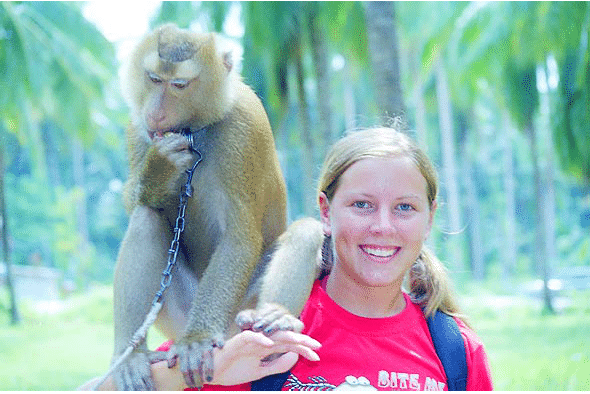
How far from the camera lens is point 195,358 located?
4.88ft

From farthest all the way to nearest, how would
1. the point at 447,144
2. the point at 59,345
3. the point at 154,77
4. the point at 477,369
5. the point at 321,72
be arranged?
the point at 447,144 < the point at 321,72 < the point at 59,345 < the point at 154,77 < the point at 477,369

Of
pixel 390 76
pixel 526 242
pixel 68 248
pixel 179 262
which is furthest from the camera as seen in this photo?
pixel 526 242

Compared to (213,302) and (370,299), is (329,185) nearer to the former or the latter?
(370,299)

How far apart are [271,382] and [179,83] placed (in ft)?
2.37

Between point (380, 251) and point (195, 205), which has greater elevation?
point (195, 205)

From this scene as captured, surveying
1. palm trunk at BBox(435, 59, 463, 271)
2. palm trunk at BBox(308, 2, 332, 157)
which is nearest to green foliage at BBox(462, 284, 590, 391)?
palm trunk at BBox(308, 2, 332, 157)

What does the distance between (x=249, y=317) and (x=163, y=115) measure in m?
0.51

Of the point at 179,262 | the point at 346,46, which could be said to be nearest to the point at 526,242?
the point at 346,46

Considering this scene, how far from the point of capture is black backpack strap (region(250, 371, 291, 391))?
4.82 feet

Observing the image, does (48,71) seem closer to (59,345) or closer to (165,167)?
(59,345)

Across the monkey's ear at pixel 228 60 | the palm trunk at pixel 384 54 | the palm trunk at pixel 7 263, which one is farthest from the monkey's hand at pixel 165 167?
the palm trunk at pixel 7 263

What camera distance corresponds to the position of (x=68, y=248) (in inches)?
301

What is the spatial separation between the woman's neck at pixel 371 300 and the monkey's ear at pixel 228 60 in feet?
1.97

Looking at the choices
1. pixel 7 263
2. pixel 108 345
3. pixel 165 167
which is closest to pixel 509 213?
pixel 108 345
